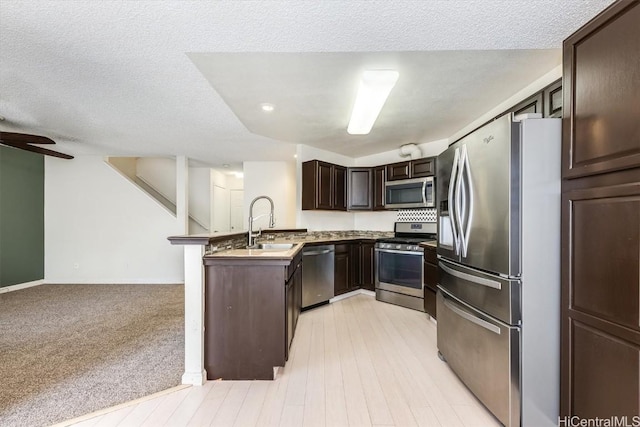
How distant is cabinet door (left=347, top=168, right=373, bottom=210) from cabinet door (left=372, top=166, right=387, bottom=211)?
0.08m

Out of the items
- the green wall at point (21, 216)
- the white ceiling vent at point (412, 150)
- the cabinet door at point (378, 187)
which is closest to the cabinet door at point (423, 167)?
the white ceiling vent at point (412, 150)

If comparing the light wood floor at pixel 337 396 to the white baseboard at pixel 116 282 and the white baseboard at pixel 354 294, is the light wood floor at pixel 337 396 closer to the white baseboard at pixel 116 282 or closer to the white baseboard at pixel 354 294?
the white baseboard at pixel 354 294

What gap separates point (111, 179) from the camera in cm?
504

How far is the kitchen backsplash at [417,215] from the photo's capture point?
3943 mm

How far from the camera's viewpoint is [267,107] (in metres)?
2.79

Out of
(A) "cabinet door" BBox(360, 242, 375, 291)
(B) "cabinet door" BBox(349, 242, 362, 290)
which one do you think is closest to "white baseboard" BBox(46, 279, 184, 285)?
(B) "cabinet door" BBox(349, 242, 362, 290)

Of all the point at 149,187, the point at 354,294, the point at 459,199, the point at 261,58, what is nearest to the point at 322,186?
the point at 354,294

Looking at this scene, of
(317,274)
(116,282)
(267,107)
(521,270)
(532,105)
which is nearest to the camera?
(521,270)

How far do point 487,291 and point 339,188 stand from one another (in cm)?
294

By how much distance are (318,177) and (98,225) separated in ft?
14.1

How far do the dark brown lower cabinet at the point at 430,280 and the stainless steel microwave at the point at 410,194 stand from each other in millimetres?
794

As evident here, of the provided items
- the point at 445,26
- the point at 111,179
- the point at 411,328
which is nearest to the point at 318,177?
the point at 411,328

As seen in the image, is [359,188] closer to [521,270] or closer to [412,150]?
[412,150]

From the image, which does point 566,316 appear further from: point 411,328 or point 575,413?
point 411,328
